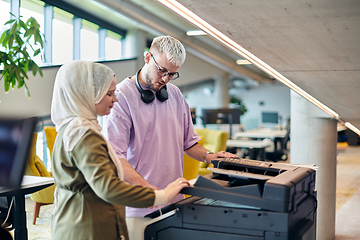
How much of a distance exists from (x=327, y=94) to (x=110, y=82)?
1553mm

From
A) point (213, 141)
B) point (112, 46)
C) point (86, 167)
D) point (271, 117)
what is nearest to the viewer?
point (86, 167)

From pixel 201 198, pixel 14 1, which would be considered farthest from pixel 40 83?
pixel 201 198

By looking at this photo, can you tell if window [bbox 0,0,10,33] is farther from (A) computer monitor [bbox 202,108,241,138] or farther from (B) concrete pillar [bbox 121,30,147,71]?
(A) computer monitor [bbox 202,108,241,138]

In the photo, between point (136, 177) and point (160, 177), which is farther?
point (160, 177)

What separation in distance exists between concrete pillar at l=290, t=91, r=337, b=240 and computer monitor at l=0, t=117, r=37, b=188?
2.45 metres

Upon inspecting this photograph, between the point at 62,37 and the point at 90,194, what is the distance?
273 inches

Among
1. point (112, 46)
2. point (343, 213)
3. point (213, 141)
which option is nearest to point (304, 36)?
point (343, 213)

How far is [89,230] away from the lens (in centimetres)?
119

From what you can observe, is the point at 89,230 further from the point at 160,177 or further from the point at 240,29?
the point at 240,29

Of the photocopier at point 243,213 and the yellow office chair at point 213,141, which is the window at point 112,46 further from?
the photocopier at point 243,213

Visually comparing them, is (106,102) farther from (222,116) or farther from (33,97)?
(222,116)

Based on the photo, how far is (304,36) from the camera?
4.59 feet

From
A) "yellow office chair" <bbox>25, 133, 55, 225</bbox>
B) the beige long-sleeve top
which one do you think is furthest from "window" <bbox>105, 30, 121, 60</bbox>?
the beige long-sleeve top

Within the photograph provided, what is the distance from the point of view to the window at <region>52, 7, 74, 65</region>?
7.29 meters
